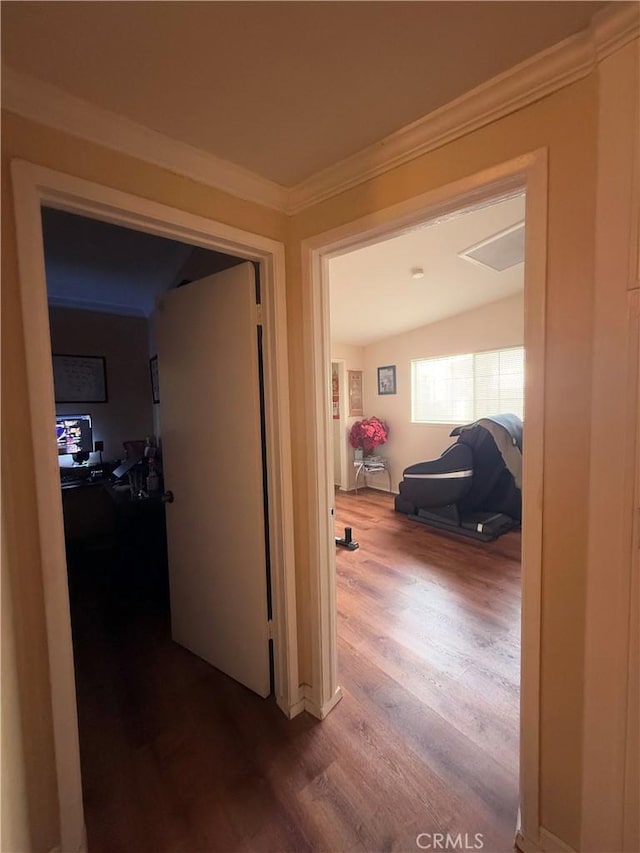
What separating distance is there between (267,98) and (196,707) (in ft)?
7.62

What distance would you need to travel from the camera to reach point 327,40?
33.7 inches

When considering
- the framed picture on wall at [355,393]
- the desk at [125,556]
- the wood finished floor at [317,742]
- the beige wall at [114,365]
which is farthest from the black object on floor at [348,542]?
the framed picture on wall at [355,393]

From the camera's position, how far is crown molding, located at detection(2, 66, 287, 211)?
94cm

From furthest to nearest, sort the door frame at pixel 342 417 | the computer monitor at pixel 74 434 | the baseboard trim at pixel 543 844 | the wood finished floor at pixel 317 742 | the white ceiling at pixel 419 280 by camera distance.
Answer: the door frame at pixel 342 417 < the computer monitor at pixel 74 434 < the white ceiling at pixel 419 280 < the wood finished floor at pixel 317 742 < the baseboard trim at pixel 543 844

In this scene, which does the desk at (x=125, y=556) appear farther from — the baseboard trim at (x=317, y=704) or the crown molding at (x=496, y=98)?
the crown molding at (x=496, y=98)

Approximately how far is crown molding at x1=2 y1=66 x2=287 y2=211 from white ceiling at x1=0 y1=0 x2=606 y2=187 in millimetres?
32

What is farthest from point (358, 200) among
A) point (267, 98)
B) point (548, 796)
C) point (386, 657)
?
→ point (386, 657)

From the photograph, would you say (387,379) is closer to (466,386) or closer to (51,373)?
(466,386)

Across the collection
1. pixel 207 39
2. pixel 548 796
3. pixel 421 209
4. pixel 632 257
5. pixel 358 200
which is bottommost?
pixel 548 796

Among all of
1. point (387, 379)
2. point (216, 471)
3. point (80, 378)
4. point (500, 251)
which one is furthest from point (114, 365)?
point (500, 251)

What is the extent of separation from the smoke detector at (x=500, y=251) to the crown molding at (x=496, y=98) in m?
1.64

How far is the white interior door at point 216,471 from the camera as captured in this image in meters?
1.59

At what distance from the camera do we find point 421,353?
4.92 metres

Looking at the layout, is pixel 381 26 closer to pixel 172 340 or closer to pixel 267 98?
pixel 267 98
